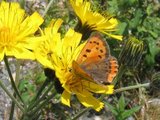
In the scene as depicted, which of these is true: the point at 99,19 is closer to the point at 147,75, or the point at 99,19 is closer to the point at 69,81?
the point at 69,81

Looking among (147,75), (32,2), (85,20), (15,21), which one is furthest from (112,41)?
(15,21)

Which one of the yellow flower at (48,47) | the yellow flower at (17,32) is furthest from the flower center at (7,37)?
the yellow flower at (48,47)

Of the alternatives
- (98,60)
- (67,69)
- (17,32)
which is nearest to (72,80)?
(67,69)

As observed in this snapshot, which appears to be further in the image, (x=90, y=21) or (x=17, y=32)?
(x=90, y=21)

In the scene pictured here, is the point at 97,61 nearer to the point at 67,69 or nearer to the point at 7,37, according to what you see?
the point at 67,69

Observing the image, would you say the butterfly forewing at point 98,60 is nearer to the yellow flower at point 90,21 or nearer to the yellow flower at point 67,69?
the yellow flower at point 67,69
